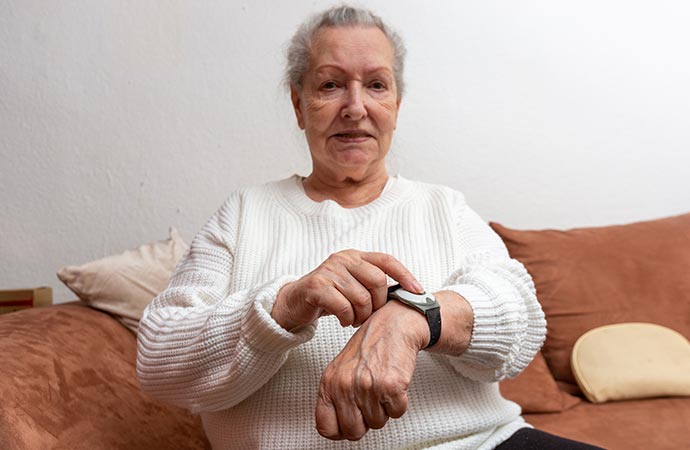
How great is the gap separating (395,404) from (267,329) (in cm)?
24

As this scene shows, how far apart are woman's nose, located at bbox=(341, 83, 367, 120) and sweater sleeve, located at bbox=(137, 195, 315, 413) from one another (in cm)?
35

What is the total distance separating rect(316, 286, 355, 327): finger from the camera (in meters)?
0.99

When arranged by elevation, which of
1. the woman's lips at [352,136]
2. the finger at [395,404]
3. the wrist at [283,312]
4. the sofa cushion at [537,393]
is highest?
the woman's lips at [352,136]

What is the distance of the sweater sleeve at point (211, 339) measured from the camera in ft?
3.54

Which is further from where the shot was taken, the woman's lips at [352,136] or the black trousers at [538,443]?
the woman's lips at [352,136]

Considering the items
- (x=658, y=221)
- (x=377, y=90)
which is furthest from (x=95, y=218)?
(x=658, y=221)

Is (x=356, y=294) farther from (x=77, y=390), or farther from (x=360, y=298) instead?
(x=77, y=390)

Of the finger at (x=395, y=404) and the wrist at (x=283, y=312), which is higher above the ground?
the wrist at (x=283, y=312)

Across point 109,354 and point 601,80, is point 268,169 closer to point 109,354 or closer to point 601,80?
point 109,354

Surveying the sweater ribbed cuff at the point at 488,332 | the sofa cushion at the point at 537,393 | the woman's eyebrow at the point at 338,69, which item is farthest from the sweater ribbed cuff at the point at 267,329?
the sofa cushion at the point at 537,393

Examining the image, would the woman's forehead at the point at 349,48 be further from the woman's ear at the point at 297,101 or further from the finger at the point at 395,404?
the finger at the point at 395,404

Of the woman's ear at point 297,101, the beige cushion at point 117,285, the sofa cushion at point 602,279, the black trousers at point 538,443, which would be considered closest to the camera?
the black trousers at point 538,443

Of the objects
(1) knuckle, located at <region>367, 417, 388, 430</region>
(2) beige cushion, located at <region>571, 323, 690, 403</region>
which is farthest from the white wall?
(1) knuckle, located at <region>367, 417, 388, 430</region>

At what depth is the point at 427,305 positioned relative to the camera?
1027mm
